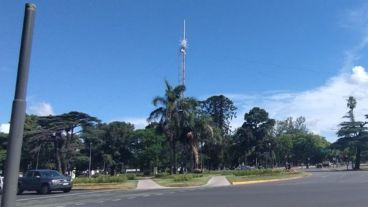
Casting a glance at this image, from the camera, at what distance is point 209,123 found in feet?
194

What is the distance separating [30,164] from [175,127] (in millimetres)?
48487

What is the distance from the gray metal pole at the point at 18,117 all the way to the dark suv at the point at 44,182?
2816 centimetres

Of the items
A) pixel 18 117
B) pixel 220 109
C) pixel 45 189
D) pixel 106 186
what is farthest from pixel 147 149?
pixel 18 117

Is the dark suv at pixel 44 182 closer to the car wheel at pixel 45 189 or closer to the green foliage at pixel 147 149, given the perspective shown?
the car wheel at pixel 45 189

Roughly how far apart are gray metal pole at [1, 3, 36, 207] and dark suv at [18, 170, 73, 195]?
28.2m

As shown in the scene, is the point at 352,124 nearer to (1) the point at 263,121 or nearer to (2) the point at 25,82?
(1) the point at 263,121

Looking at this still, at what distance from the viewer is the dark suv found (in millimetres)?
31359

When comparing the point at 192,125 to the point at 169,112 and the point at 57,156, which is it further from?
the point at 57,156

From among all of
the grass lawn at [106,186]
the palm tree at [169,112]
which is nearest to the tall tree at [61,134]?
the palm tree at [169,112]

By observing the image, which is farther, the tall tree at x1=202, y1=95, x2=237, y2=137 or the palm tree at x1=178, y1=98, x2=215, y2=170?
the tall tree at x1=202, y1=95, x2=237, y2=137

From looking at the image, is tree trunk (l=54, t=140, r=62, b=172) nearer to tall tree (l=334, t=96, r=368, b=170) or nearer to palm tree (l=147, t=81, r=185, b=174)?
palm tree (l=147, t=81, r=185, b=174)

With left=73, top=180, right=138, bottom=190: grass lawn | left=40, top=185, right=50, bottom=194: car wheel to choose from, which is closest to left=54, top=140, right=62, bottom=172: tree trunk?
left=73, top=180, right=138, bottom=190: grass lawn

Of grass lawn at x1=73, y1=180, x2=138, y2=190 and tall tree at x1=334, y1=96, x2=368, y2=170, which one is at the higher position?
tall tree at x1=334, y1=96, x2=368, y2=170

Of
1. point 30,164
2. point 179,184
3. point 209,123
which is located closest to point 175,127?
point 209,123
